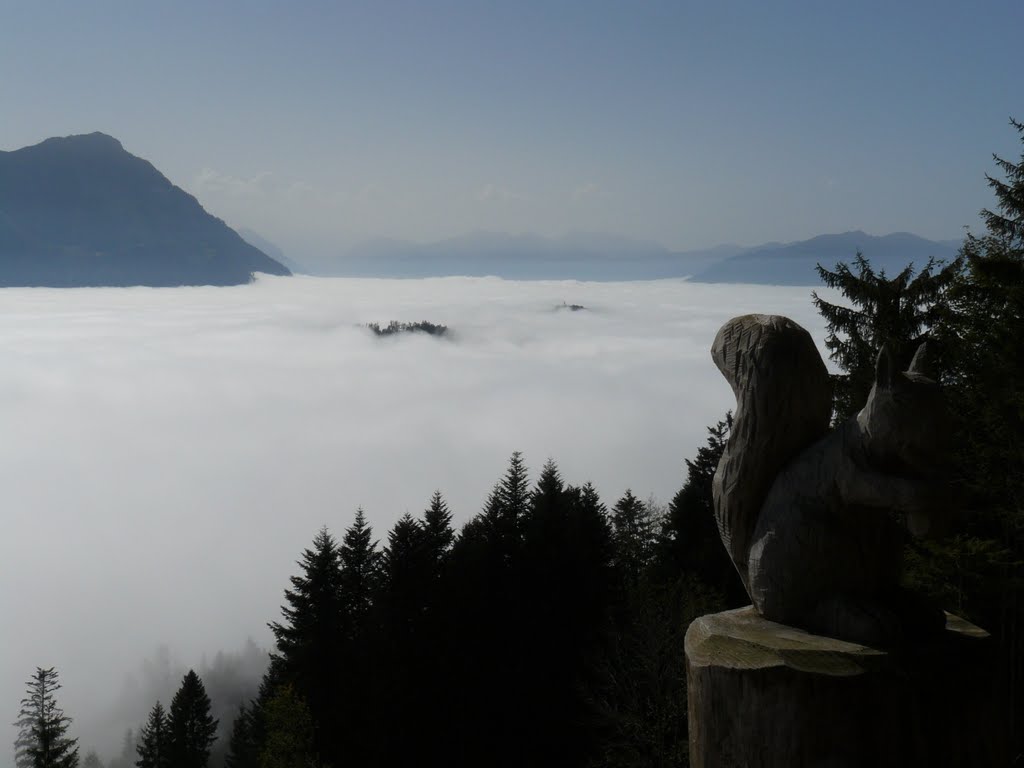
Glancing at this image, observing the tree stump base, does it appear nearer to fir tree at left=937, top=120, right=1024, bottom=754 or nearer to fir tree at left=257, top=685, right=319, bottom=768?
fir tree at left=937, top=120, right=1024, bottom=754

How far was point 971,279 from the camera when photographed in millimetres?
15562

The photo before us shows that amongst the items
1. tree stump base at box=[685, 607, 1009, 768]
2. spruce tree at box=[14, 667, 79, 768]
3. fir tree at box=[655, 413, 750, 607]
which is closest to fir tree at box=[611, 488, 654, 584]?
fir tree at box=[655, 413, 750, 607]

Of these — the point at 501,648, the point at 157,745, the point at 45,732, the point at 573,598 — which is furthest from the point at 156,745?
the point at 573,598

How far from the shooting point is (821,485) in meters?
3.42

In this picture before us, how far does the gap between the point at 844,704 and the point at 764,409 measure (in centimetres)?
139

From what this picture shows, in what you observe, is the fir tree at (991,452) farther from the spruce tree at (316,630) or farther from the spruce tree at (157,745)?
the spruce tree at (157,745)

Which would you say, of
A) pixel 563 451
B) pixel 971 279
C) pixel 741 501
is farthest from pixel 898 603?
pixel 563 451

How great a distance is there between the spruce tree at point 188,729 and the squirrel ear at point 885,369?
50.0 metres

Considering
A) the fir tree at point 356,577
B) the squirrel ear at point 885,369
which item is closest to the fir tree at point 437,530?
the fir tree at point 356,577

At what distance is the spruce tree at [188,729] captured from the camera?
4406 centimetres

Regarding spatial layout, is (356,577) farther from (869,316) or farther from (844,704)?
(844,704)

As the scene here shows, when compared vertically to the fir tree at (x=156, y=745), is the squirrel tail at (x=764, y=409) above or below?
above

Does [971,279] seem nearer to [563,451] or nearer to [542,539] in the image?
[542,539]

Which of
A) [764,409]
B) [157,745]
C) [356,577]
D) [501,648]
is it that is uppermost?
[764,409]
